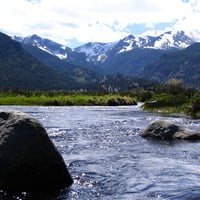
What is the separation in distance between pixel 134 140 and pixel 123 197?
28.1m

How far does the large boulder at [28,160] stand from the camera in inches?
1071

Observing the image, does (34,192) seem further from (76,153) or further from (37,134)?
(76,153)

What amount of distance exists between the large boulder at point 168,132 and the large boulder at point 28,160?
2923 centimetres

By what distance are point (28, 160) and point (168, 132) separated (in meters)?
32.1

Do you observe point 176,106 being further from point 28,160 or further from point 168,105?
point 28,160

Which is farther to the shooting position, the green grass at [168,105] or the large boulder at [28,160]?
the green grass at [168,105]

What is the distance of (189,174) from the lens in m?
33.1

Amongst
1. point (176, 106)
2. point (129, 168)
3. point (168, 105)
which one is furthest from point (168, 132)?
point (168, 105)

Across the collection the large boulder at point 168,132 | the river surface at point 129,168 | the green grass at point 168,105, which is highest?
the green grass at point 168,105

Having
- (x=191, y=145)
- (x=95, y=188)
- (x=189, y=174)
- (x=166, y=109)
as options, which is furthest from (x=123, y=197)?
(x=166, y=109)

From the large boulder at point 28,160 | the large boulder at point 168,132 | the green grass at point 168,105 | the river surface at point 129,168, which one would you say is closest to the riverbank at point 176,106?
the green grass at point 168,105

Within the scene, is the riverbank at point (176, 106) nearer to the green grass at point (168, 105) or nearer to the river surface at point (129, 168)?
the green grass at point (168, 105)

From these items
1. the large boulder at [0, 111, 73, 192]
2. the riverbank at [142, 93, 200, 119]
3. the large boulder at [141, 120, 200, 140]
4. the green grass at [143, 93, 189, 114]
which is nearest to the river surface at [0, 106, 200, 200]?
the large boulder at [0, 111, 73, 192]

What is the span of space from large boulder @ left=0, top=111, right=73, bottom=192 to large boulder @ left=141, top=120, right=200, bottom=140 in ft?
95.9
